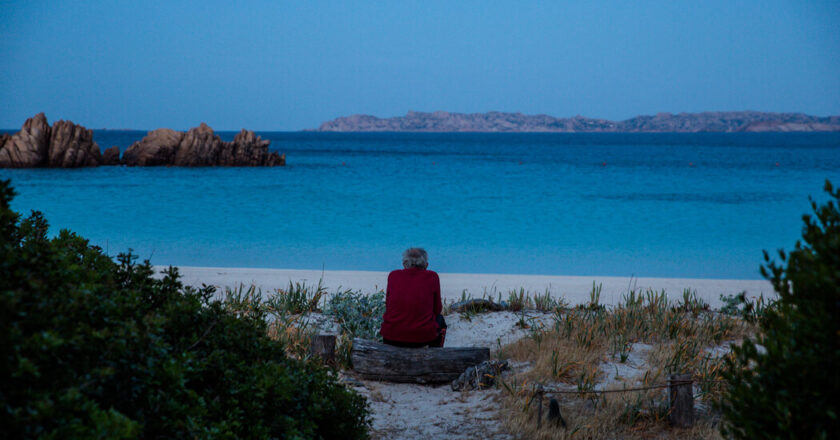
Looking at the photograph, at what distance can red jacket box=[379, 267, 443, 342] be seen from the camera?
6.20m

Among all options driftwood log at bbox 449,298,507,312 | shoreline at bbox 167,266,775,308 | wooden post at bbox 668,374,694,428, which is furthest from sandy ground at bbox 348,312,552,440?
shoreline at bbox 167,266,775,308

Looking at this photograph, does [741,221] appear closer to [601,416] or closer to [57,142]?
[601,416]

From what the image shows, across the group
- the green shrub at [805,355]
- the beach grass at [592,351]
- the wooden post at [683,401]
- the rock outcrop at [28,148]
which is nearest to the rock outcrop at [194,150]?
the rock outcrop at [28,148]

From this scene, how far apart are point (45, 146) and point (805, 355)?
4849cm

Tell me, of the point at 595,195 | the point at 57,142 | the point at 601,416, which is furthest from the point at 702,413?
the point at 57,142

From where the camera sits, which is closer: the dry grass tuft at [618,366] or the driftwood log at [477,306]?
the dry grass tuft at [618,366]

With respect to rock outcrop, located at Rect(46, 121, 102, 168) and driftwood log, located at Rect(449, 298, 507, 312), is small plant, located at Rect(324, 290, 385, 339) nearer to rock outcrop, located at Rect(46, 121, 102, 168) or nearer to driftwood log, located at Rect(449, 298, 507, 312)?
driftwood log, located at Rect(449, 298, 507, 312)

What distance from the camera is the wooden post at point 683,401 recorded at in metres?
4.81

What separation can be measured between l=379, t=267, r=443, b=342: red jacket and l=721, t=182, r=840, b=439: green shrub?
3914 mm

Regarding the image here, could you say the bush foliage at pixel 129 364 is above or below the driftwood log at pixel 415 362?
above

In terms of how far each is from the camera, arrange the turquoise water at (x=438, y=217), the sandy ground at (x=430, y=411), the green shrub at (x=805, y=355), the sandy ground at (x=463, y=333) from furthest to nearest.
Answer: the turquoise water at (x=438, y=217)
the sandy ground at (x=463, y=333)
the sandy ground at (x=430, y=411)
the green shrub at (x=805, y=355)

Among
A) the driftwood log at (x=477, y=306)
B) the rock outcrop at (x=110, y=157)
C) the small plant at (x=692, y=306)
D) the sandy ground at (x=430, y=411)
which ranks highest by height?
the rock outcrop at (x=110, y=157)

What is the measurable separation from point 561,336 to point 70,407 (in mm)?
5603

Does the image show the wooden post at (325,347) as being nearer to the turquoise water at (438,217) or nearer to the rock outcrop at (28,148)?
the turquoise water at (438,217)
